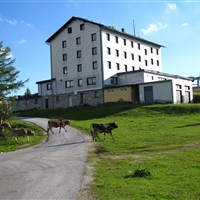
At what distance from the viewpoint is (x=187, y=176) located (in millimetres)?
11953

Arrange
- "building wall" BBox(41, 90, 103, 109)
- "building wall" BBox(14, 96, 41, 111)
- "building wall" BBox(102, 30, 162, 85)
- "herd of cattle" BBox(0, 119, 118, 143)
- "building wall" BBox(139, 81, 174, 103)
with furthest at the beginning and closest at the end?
"building wall" BBox(14, 96, 41, 111), "building wall" BBox(102, 30, 162, 85), "building wall" BBox(41, 90, 103, 109), "building wall" BBox(139, 81, 174, 103), "herd of cattle" BBox(0, 119, 118, 143)

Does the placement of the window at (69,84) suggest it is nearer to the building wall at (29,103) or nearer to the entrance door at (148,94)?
the building wall at (29,103)

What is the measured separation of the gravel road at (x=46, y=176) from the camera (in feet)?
33.6

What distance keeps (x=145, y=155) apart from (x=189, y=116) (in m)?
24.2

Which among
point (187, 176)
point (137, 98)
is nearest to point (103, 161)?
point (187, 176)

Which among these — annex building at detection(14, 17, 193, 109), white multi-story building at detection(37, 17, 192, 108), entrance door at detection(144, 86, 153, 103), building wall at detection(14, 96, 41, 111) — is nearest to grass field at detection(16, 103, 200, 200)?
entrance door at detection(144, 86, 153, 103)

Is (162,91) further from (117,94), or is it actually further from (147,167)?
(147,167)

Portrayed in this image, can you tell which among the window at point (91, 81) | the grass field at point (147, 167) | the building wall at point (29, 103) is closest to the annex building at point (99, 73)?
the window at point (91, 81)

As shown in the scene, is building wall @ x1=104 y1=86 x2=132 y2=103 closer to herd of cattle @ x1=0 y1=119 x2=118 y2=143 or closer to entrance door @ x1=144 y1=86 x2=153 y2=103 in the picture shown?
entrance door @ x1=144 y1=86 x2=153 y2=103

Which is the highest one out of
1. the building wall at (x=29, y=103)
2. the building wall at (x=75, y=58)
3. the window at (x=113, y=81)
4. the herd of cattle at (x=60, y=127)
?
the building wall at (x=75, y=58)

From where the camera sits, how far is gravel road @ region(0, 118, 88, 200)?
10.2 meters

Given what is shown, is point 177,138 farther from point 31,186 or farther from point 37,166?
point 31,186

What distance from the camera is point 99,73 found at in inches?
2458

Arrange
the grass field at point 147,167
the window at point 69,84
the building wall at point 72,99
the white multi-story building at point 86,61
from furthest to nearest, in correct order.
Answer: the window at point 69,84
the white multi-story building at point 86,61
the building wall at point 72,99
the grass field at point 147,167
